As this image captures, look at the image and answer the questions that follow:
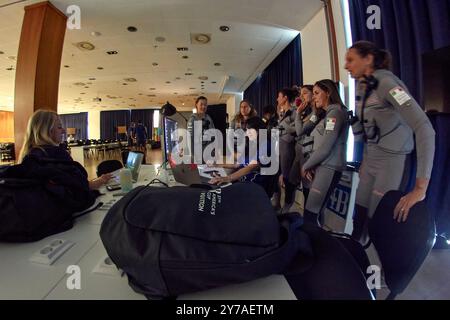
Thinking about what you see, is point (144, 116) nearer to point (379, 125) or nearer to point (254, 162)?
point (254, 162)

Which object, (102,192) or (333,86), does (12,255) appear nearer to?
(102,192)

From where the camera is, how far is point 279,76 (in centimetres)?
474

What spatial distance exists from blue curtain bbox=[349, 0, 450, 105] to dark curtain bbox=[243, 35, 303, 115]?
173 cm

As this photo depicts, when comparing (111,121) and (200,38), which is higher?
(111,121)

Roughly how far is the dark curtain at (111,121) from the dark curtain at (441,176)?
16.5 meters

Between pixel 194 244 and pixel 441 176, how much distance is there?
1999 mm

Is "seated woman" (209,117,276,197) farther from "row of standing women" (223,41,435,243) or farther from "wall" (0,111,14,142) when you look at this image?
"wall" (0,111,14,142)

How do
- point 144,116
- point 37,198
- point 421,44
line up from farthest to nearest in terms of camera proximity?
point 144,116, point 421,44, point 37,198

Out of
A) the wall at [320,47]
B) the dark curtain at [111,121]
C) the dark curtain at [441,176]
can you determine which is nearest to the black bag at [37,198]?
the dark curtain at [441,176]

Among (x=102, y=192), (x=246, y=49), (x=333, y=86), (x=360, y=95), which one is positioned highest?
(x=246, y=49)

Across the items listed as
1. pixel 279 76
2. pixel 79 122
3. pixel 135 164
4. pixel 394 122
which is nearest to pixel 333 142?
pixel 394 122

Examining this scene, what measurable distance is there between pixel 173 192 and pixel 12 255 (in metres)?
0.48
